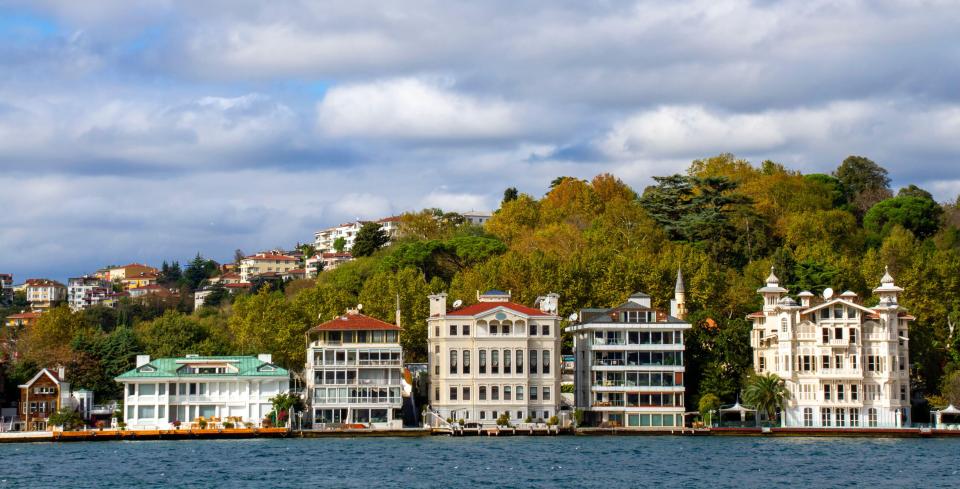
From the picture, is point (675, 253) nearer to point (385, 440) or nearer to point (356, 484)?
point (385, 440)

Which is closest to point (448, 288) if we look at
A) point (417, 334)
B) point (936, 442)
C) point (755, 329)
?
point (417, 334)

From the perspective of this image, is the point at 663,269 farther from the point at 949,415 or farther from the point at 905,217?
the point at 905,217

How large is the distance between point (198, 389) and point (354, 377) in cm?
971

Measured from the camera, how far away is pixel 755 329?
9588 cm

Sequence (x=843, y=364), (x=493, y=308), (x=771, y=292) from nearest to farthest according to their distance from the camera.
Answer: (x=493, y=308) → (x=843, y=364) → (x=771, y=292)

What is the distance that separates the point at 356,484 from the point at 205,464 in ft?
38.5

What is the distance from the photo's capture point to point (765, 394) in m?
89.4

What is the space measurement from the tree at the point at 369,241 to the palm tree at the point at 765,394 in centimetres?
5821

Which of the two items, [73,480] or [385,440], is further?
[385,440]

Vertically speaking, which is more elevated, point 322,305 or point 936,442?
point 322,305

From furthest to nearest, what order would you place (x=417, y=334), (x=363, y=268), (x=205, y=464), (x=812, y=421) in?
(x=363, y=268)
(x=417, y=334)
(x=812, y=421)
(x=205, y=464)

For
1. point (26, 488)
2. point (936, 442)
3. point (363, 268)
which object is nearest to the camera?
point (26, 488)

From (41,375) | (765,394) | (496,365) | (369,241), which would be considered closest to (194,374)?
A: (41,375)

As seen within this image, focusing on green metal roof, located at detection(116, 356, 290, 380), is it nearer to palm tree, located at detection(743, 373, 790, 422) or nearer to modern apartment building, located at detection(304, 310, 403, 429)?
modern apartment building, located at detection(304, 310, 403, 429)
